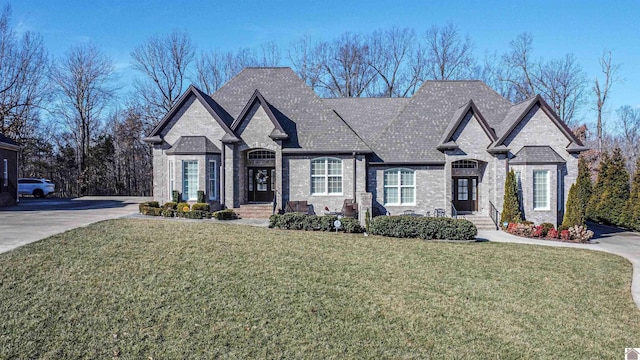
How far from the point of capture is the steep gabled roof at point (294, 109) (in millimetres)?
20109

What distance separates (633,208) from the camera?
21188mm

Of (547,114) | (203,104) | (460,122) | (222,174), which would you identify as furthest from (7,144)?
(547,114)

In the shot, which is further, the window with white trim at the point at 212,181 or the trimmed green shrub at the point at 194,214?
the window with white trim at the point at 212,181

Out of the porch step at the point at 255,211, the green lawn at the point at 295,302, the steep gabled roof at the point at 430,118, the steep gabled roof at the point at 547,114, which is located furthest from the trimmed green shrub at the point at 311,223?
the steep gabled roof at the point at 547,114

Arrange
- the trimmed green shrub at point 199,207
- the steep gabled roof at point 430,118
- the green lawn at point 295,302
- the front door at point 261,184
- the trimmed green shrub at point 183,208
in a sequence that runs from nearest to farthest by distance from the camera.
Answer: the green lawn at point 295,302
the trimmed green shrub at point 183,208
the trimmed green shrub at point 199,207
the steep gabled roof at point 430,118
the front door at point 261,184

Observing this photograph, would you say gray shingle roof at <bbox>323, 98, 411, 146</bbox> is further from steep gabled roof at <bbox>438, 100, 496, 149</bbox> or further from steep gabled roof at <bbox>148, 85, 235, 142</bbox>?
steep gabled roof at <bbox>148, 85, 235, 142</bbox>

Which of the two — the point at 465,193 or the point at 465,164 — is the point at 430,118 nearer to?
the point at 465,164

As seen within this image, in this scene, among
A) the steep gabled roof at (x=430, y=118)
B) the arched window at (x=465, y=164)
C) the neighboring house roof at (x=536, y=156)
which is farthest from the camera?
the arched window at (x=465, y=164)

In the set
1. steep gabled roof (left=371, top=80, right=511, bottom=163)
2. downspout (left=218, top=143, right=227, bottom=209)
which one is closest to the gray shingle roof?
steep gabled roof (left=371, top=80, right=511, bottom=163)

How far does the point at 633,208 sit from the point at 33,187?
151 ft

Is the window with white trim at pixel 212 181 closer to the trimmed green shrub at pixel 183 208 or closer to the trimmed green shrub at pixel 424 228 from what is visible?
the trimmed green shrub at pixel 183 208

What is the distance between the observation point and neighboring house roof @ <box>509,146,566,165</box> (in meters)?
18.8

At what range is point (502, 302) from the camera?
8633mm

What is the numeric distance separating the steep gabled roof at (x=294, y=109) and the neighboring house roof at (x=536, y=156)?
8151 mm
